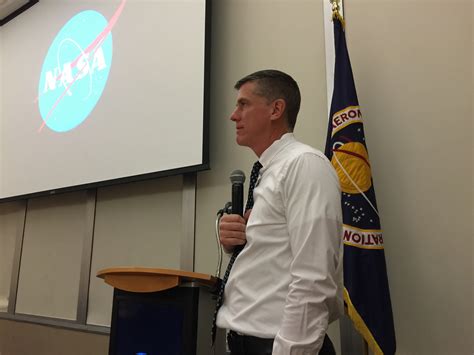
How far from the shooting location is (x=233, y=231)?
3.72ft

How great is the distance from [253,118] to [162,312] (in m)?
0.76

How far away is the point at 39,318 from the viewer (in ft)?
9.89

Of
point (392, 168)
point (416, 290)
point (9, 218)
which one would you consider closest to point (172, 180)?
point (392, 168)

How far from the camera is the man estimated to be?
903mm

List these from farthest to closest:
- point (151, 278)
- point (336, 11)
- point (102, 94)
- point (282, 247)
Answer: point (102, 94), point (336, 11), point (151, 278), point (282, 247)

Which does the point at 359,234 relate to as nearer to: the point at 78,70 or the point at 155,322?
the point at 155,322

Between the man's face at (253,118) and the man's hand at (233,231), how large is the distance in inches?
10.8

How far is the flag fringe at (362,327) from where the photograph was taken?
1.43 meters

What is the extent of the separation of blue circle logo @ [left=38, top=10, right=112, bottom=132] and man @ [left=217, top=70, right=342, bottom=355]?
6.39ft

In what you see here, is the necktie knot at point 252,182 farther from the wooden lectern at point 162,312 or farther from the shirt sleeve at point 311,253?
the wooden lectern at point 162,312

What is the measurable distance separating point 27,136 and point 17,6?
1.46 meters

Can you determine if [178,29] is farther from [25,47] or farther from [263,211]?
[25,47]

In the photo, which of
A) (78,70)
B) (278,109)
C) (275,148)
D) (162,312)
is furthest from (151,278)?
(78,70)

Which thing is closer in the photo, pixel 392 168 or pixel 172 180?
pixel 392 168
